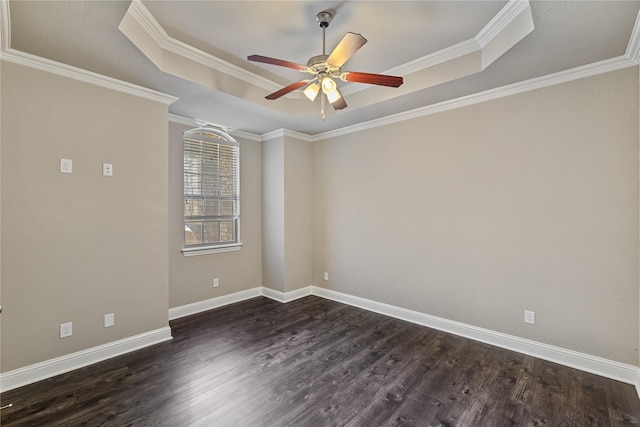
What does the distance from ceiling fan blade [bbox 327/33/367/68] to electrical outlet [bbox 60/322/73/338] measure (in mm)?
3106

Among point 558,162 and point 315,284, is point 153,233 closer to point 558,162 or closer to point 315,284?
point 315,284

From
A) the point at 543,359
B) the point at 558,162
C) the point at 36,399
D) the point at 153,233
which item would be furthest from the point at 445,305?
the point at 36,399

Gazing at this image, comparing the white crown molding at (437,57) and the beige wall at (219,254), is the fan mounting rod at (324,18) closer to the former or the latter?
the white crown molding at (437,57)

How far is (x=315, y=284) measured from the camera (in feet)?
15.9

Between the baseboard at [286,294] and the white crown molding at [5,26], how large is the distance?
3797 mm

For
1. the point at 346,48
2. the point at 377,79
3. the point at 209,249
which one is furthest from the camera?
the point at 209,249

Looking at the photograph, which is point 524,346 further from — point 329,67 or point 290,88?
point 290,88

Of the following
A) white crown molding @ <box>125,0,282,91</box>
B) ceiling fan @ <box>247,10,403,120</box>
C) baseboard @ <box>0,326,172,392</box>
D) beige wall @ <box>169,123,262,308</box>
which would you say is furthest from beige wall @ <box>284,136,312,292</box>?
ceiling fan @ <box>247,10,403,120</box>

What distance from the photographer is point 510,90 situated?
290cm

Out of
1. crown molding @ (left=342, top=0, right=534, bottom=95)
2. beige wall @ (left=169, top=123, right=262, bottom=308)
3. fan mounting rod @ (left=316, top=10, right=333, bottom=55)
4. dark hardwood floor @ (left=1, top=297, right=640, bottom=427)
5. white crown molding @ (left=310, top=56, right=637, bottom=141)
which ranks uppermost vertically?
fan mounting rod @ (left=316, top=10, right=333, bottom=55)

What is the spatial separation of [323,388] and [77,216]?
2.60m

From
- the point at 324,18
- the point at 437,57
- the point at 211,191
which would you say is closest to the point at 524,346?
the point at 437,57

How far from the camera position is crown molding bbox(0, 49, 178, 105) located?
226cm

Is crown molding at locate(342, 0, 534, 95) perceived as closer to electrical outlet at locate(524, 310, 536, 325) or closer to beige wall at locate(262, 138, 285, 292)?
beige wall at locate(262, 138, 285, 292)
